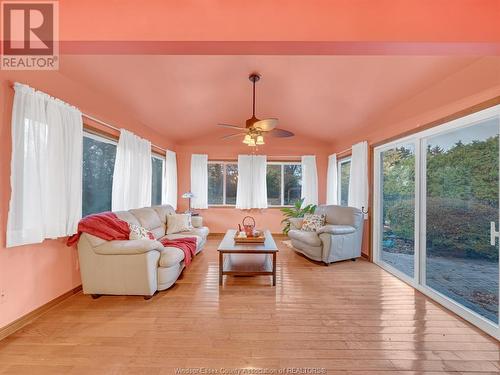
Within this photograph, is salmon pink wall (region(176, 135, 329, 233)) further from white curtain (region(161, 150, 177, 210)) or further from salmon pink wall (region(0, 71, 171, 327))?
salmon pink wall (region(0, 71, 171, 327))

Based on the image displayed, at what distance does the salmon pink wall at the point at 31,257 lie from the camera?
1993 mm

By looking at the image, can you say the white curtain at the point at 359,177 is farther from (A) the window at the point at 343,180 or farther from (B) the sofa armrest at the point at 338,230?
(A) the window at the point at 343,180

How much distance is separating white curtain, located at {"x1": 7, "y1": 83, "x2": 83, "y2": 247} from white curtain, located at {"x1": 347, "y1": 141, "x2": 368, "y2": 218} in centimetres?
444

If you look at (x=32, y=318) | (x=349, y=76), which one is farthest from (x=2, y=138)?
(x=349, y=76)

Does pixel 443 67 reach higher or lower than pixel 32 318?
higher

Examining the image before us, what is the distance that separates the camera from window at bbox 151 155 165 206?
5215mm

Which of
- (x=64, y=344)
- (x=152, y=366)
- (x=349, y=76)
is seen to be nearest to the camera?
(x=152, y=366)

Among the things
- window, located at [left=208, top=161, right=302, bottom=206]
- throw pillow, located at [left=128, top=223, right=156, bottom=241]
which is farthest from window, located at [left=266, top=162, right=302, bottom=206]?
throw pillow, located at [left=128, top=223, right=156, bottom=241]

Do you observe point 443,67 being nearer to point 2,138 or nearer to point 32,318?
point 2,138

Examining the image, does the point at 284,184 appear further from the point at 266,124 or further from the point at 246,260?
the point at 266,124

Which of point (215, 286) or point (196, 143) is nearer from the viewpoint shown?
point (215, 286)

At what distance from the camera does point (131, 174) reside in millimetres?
3750

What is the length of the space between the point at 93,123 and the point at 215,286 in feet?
9.06

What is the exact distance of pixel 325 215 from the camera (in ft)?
15.4
